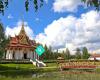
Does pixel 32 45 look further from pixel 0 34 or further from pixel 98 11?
pixel 98 11

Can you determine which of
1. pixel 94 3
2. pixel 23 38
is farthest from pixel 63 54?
pixel 94 3

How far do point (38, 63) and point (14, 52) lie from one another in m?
17.8

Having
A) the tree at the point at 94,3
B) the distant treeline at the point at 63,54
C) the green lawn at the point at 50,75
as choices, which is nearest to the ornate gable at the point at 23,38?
the distant treeline at the point at 63,54

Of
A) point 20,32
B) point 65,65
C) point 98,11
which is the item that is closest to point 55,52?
point 20,32

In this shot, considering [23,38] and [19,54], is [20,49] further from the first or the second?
[23,38]

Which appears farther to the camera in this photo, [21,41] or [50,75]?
[21,41]

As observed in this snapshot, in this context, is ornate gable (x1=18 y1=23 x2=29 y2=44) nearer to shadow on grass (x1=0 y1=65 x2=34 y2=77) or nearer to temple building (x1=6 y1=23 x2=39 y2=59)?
temple building (x1=6 y1=23 x2=39 y2=59)

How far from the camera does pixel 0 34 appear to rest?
176 feet

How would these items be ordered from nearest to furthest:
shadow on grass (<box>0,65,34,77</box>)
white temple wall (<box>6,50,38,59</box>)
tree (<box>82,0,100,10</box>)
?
tree (<box>82,0,100,10</box>), shadow on grass (<box>0,65,34,77</box>), white temple wall (<box>6,50,38,59</box>)

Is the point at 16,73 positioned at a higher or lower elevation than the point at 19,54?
lower

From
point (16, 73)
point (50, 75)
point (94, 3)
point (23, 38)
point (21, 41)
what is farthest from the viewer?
point (23, 38)

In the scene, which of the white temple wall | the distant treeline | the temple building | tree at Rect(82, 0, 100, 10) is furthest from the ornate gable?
tree at Rect(82, 0, 100, 10)

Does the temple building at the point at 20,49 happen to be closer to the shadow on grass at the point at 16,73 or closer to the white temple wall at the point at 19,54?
the white temple wall at the point at 19,54

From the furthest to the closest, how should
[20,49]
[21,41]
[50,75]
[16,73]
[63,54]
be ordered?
[63,54] < [21,41] < [20,49] < [16,73] < [50,75]
